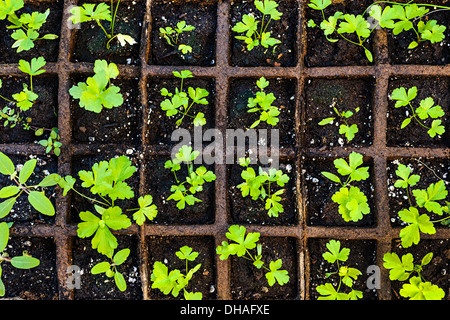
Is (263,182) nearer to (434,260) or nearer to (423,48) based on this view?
(434,260)

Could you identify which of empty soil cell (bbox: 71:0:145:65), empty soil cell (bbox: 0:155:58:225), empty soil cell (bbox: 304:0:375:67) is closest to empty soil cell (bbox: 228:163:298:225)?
empty soil cell (bbox: 304:0:375:67)

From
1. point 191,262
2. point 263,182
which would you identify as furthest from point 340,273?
point 191,262

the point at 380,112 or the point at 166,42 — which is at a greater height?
the point at 166,42

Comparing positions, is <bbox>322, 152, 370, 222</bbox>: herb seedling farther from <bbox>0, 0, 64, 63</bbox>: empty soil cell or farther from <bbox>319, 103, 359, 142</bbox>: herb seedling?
<bbox>0, 0, 64, 63</bbox>: empty soil cell

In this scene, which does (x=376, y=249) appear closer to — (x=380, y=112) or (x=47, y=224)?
(x=380, y=112)

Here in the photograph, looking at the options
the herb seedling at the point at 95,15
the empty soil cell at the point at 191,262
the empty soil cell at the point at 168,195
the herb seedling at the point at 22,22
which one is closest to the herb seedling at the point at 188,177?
the empty soil cell at the point at 168,195

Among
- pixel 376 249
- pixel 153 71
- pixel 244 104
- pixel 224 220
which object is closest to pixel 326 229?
pixel 376 249

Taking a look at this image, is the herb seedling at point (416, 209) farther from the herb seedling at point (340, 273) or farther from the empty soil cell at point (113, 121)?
the empty soil cell at point (113, 121)
